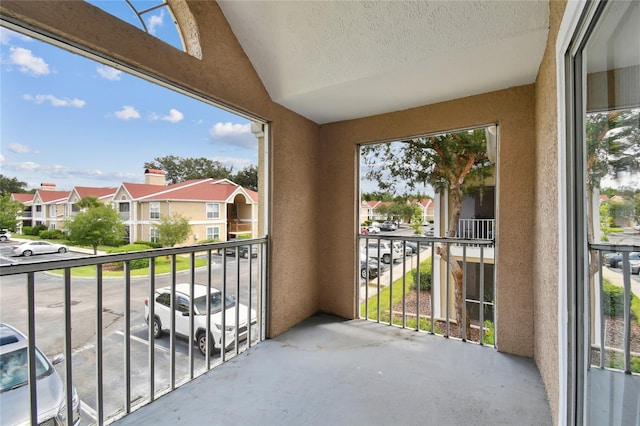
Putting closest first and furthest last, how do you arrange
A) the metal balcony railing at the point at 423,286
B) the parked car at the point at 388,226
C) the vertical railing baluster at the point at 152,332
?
the vertical railing baluster at the point at 152,332, the metal balcony railing at the point at 423,286, the parked car at the point at 388,226

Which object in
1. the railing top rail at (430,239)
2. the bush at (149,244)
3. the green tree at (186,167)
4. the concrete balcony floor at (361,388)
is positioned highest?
the green tree at (186,167)

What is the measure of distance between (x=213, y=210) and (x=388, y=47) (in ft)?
5.80

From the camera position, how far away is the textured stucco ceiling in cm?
A: 171

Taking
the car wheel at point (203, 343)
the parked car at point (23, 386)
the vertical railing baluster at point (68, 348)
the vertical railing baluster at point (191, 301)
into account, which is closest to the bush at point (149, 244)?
the vertical railing baluster at point (191, 301)

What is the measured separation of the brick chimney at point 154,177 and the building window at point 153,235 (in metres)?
0.30

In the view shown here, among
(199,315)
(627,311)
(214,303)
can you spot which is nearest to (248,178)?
(214,303)

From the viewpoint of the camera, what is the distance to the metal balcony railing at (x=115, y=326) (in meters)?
1.37

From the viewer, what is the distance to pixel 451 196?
3.40 metres

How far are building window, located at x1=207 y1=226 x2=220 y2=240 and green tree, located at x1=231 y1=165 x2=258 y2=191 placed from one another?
1.50 ft

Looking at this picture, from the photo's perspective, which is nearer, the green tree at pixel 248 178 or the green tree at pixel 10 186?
the green tree at pixel 10 186

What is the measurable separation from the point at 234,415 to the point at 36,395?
0.96m

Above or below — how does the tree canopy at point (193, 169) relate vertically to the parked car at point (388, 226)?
above

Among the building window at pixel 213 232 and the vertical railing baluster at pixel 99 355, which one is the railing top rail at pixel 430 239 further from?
the vertical railing baluster at pixel 99 355

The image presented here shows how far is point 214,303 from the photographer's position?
219 centimetres
